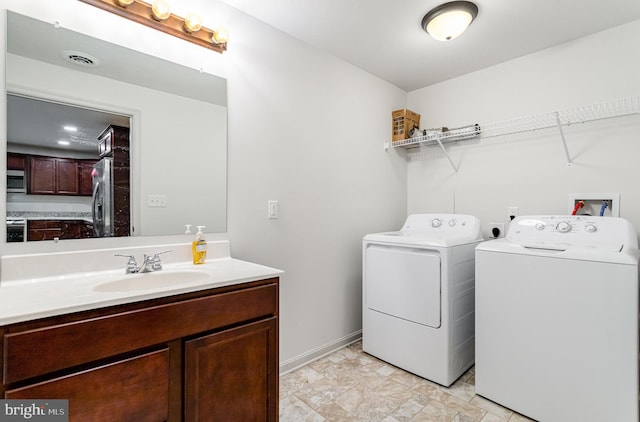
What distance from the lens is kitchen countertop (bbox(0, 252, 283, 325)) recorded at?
889mm

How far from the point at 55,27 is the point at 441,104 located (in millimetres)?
2755

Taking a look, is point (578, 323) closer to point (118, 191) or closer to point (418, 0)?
point (418, 0)

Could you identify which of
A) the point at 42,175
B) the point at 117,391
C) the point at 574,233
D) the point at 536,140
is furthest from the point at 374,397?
the point at 536,140

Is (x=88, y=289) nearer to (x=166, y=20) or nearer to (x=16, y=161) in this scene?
(x=16, y=161)

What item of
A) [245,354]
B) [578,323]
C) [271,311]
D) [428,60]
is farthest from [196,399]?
[428,60]

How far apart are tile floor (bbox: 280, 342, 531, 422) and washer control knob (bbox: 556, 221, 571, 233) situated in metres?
1.08

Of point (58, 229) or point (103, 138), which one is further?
point (103, 138)

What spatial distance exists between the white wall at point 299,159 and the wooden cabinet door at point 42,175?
336 mm

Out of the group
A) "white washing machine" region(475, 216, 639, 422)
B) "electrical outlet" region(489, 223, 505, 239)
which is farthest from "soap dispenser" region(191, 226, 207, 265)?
"electrical outlet" region(489, 223, 505, 239)

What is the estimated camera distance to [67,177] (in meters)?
1.36

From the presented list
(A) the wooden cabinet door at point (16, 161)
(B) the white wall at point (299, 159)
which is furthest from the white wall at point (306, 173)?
(A) the wooden cabinet door at point (16, 161)

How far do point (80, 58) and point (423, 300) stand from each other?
2.26 metres

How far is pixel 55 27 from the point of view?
132 centimetres

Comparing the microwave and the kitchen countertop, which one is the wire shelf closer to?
the kitchen countertop
